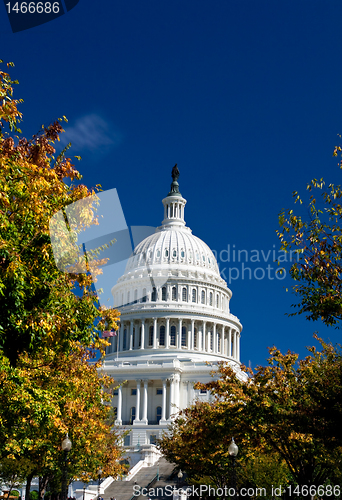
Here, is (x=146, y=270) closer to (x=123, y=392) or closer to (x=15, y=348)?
(x=123, y=392)

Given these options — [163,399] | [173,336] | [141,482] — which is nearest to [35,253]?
[141,482]

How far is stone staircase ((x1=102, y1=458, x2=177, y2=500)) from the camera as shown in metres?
49.1

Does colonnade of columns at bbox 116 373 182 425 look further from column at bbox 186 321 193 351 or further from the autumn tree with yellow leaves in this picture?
the autumn tree with yellow leaves

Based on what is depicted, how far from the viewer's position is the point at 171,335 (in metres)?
106

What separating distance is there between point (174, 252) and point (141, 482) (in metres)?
66.7

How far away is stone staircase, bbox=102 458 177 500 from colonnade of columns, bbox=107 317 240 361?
42209mm

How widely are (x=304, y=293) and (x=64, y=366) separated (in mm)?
10923

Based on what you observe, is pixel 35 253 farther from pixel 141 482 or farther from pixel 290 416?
pixel 141 482

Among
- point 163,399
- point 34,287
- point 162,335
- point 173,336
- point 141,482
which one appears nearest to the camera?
point 34,287

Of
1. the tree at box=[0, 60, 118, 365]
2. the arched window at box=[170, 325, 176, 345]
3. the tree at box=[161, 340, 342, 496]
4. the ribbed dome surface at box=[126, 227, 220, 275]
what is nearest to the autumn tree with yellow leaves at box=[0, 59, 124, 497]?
the tree at box=[0, 60, 118, 365]

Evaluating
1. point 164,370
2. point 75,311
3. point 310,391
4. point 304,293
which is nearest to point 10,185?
point 75,311

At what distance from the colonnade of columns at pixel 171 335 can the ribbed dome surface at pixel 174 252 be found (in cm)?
1353

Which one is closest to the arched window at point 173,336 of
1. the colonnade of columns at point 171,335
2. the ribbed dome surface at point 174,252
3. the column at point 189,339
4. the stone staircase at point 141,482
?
the colonnade of columns at point 171,335

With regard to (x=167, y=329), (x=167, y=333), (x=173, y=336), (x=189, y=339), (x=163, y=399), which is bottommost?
(x=163, y=399)
